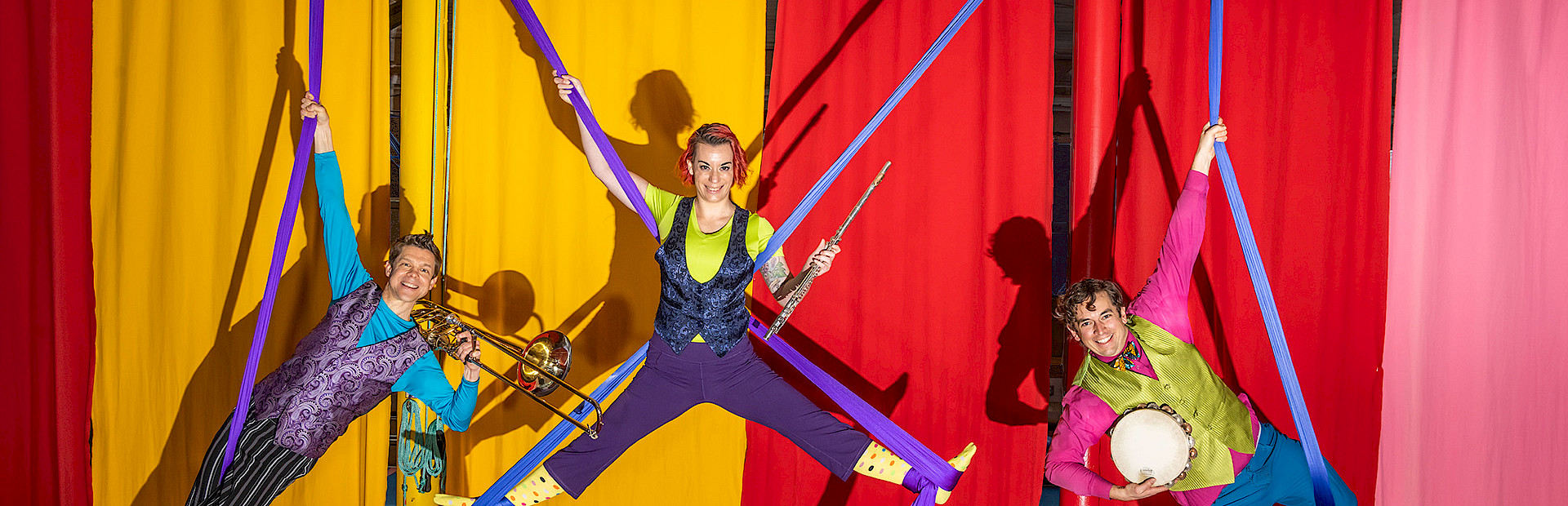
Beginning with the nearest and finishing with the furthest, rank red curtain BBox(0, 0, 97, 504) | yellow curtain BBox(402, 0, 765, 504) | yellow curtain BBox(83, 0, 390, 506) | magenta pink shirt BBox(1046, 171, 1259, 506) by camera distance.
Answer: magenta pink shirt BBox(1046, 171, 1259, 506) → red curtain BBox(0, 0, 97, 504) → yellow curtain BBox(83, 0, 390, 506) → yellow curtain BBox(402, 0, 765, 504)

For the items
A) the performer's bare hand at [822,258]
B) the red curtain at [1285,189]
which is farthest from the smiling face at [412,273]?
the red curtain at [1285,189]

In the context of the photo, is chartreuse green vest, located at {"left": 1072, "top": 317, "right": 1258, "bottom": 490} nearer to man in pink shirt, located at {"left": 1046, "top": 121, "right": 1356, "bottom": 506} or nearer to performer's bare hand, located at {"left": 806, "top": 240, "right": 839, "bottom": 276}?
man in pink shirt, located at {"left": 1046, "top": 121, "right": 1356, "bottom": 506}

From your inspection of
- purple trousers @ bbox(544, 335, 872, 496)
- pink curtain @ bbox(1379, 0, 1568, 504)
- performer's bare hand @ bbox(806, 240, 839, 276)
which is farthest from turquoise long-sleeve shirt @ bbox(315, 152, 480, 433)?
pink curtain @ bbox(1379, 0, 1568, 504)

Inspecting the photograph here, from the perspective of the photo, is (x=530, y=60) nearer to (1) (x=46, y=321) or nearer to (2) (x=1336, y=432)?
(1) (x=46, y=321)

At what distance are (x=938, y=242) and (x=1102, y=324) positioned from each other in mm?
929

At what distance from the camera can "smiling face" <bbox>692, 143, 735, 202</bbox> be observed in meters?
2.73

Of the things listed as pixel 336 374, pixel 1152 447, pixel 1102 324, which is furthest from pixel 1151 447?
pixel 336 374

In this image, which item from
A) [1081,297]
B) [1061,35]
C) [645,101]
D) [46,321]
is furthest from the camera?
[1061,35]

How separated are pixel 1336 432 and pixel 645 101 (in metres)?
2.98

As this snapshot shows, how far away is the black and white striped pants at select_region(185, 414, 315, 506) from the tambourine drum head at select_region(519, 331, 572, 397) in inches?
28.5

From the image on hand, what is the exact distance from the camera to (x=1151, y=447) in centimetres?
252

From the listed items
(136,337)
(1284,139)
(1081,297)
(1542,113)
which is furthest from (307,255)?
(1542,113)

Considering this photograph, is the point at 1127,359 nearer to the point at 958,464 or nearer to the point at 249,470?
the point at 958,464

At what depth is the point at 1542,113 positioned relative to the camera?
336 cm
